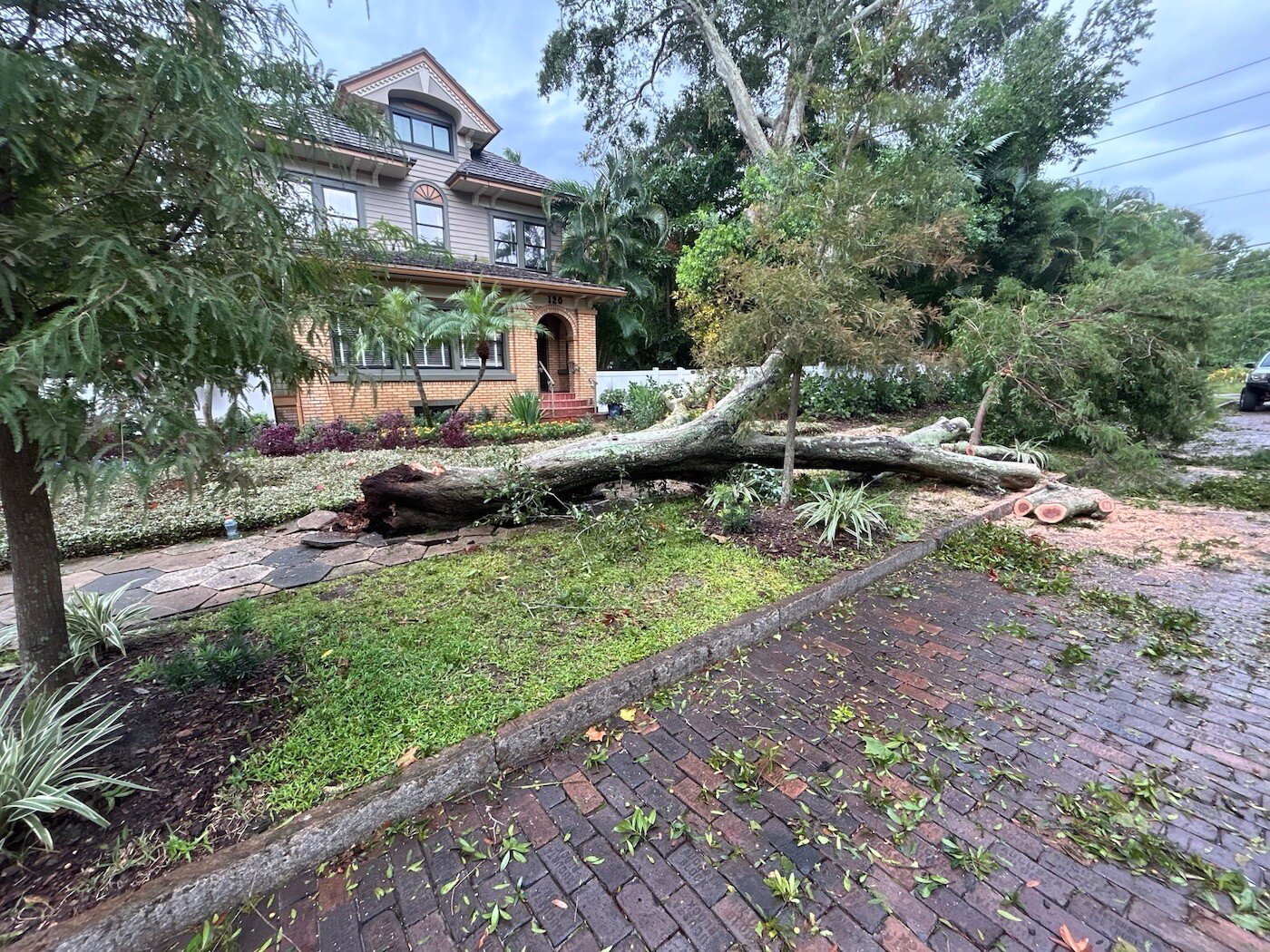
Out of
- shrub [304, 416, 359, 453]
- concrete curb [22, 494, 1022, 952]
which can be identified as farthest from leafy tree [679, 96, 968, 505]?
shrub [304, 416, 359, 453]

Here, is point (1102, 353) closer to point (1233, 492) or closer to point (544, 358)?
point (1233, 492)

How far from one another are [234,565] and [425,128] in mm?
13135

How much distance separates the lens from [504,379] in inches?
492

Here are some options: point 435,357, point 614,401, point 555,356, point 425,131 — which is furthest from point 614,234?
point 435,357

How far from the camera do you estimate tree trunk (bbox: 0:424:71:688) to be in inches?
68.3

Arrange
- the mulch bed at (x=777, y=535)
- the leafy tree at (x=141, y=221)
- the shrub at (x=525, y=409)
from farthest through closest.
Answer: the shrub at (x=525, y=409)
the mulch bed at (x=777, y=535)
the leafy tree at (x=141, y=221)

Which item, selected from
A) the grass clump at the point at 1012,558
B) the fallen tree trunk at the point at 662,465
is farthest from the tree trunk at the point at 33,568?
the grass clump at the point at 1012,558

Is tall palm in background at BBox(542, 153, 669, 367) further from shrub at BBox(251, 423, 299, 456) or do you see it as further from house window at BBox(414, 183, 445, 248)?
shrub at BBox(251, 423, 299, 456)

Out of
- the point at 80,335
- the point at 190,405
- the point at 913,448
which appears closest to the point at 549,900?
the point at 190,405

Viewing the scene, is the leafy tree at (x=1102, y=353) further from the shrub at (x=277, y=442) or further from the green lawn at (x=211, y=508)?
the shrub at (x=277, y=442)

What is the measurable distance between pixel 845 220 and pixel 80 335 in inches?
175

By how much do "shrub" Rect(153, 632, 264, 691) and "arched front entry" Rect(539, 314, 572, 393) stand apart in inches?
486

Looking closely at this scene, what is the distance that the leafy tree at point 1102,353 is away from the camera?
634 centimetres

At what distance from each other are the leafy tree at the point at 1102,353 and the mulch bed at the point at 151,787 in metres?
7.22
